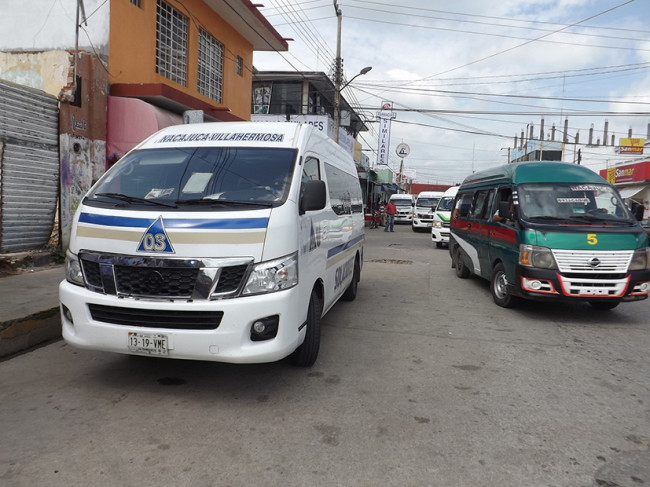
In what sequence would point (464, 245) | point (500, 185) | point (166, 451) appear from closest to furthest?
point (166, 451)
point (500, 185)
point (464, 245)

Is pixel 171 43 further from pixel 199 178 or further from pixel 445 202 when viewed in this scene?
pixel 445 202

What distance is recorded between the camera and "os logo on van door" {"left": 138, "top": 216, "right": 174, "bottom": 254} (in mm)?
3436

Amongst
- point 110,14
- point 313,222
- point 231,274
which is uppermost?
point 110,14

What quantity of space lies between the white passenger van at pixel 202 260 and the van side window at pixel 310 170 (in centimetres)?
8

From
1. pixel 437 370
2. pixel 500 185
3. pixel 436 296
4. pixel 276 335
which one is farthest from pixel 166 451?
pixel 500 185

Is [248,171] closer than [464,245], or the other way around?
[248,171]

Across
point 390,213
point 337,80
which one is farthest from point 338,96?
point 390,213

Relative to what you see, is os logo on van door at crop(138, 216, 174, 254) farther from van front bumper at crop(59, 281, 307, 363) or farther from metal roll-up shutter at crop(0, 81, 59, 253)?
metal roll-up shutter at crop(0, 81, 59, 253)

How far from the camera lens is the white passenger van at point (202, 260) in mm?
3381

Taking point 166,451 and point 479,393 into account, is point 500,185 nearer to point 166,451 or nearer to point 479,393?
point 479,393

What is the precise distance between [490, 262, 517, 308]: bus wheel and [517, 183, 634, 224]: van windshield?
Answer: 1.00 meters

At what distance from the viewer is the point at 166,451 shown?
2.87m

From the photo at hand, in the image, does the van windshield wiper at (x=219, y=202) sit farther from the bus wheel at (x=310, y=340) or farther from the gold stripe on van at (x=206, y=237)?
the bus wheel at (x=310, y=340)

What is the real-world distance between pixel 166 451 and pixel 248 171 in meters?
2.31
